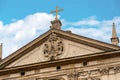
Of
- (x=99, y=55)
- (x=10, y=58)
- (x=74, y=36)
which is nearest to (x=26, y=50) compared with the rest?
(x=10, y=58)

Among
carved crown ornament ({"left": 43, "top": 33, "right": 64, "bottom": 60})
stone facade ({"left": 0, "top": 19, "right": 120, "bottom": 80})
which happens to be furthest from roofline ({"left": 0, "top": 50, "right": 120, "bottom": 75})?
carved crown ornament ({"left": 43, "top": 33, "right": 64, "bottom": 60})

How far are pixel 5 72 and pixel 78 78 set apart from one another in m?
6.59

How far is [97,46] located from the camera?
32.6 metres

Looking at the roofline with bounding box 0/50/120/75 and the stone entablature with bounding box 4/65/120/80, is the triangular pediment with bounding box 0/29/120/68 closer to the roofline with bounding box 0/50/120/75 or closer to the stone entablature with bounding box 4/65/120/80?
the roofline with bounding box 0/50/120/75

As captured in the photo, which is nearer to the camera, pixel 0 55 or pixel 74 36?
pixel 74 36

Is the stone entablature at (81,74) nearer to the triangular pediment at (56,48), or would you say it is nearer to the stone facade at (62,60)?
the stone facade at (62,60)

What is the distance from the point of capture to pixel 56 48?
34.2 m

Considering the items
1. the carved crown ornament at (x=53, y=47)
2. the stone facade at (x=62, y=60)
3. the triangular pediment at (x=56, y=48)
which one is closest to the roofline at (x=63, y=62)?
the stone facade at (x=62, y=60)

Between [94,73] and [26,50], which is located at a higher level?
[26,50]

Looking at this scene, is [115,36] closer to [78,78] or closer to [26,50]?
[78,78]

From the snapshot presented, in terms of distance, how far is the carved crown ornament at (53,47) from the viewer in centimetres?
3397

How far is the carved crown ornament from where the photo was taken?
3397 cm

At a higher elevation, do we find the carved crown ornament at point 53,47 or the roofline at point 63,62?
the carved crown ornament at point 53,47

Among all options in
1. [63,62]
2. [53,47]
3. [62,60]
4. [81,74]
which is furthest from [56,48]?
[81,74]
